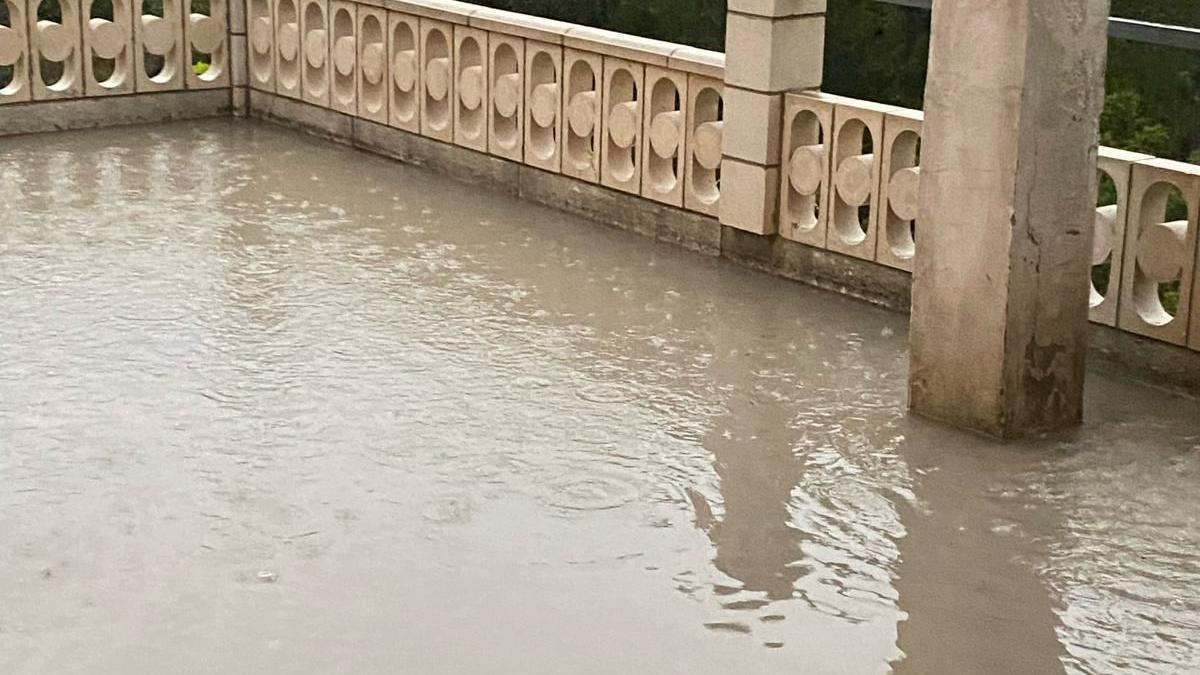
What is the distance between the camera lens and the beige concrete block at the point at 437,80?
11.9 metres

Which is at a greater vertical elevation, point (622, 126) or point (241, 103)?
point (622, 126)

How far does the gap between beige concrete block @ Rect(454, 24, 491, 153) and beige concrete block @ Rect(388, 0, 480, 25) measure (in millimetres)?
67

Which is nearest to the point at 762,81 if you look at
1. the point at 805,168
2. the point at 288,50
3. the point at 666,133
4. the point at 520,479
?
the point at 805,168

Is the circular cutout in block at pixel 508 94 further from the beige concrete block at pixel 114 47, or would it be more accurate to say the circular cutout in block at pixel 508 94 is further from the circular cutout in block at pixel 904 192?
the beige concrete block at pixel 114 47

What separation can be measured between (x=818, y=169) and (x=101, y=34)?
582cm

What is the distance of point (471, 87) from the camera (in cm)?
1177

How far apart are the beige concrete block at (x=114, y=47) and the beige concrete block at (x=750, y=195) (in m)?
5.11

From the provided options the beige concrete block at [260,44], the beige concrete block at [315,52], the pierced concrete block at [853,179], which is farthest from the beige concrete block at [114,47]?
the pierced concrete block at [853,179]

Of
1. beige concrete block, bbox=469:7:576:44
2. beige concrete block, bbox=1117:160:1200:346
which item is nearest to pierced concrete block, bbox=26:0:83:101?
beige concrete block, bbox=469:7:576:44

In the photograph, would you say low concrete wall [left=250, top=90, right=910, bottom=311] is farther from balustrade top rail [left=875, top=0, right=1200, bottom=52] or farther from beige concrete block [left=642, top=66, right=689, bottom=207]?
balustrade top rail [left=875, top=0, right=1200, bottom=52]

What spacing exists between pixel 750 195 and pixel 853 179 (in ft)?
2.14

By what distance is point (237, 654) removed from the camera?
5.48 metres

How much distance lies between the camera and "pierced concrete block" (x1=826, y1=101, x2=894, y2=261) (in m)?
9.36

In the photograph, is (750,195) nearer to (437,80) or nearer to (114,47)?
(437,80)
